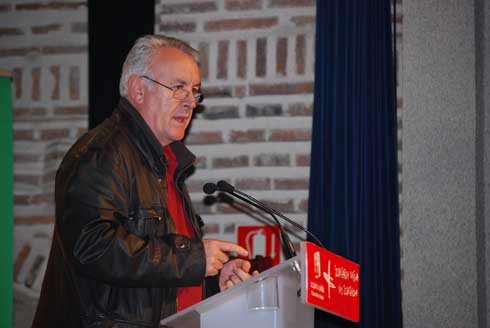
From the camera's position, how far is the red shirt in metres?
2.36

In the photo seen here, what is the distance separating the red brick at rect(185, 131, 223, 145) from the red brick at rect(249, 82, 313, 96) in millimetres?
268

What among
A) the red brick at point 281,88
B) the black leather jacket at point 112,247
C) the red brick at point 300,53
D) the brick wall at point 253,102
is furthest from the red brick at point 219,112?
the black leather jacket at point 112,247

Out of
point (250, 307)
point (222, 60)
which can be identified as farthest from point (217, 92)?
point (250, 307)

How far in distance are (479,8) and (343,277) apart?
6.83 ft

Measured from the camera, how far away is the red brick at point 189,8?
3.72 metres

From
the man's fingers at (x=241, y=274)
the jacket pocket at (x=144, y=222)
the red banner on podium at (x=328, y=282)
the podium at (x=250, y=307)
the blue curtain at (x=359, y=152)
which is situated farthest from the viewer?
Result: the blue curtain at (x=359, y=152)

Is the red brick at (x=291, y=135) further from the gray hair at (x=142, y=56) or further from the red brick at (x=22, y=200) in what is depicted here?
the red brick at (x=22, y=200)

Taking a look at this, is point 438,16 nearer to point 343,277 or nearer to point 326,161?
point 326,161

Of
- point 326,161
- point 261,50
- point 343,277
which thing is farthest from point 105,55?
point 343,277

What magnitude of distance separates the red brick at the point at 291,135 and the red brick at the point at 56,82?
1128 mm

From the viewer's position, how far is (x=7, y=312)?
3.38 m

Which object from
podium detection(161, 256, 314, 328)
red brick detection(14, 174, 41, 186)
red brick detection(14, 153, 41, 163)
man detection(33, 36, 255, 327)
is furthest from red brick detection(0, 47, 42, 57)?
podium detection(161, 256, 314, 328)

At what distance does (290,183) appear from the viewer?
352 cm

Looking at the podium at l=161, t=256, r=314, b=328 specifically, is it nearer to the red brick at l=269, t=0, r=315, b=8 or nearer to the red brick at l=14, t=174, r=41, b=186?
the red brick at l=269, t=0, r=315, b=8
